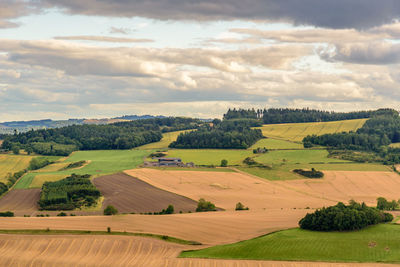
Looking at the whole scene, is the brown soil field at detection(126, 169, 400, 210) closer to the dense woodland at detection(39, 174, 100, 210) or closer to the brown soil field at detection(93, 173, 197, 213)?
the brown soil field at detection(93, 173, 197, 213)

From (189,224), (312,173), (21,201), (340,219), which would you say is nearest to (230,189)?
(312,173)

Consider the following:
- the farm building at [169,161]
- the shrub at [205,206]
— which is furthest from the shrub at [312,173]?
the shrub at [205,206]

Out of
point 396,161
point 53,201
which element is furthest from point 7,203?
point 396,161

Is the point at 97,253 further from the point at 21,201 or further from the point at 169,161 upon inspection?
the point at 169,161

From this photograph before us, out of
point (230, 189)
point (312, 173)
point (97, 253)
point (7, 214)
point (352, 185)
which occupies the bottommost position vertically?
point (7, 214)

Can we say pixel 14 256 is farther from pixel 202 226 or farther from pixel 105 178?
pixel 105 178
